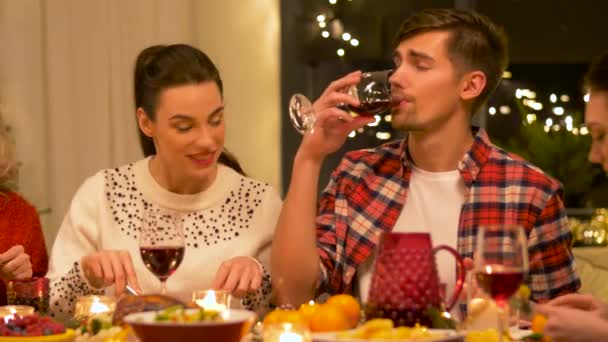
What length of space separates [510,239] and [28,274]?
57.8 inches

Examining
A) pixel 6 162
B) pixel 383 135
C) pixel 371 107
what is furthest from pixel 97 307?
pixel 383 135

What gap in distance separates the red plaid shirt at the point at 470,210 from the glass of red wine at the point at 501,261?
971mm

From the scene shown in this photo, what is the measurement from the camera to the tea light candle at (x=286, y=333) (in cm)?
153

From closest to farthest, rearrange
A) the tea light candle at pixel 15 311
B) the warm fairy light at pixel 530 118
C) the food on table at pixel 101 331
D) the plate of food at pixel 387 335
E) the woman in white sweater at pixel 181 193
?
the plate of food at pixel 387 335 < the food on table at pixel 101 331 < the tea light candle at pixel 15 311 < the woman in white sweater at pixel 181 193 < the warm fairy light at pixel 530 118

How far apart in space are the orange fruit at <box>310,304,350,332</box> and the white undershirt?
0.95 m

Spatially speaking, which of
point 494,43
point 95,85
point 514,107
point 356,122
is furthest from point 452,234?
point 514,107

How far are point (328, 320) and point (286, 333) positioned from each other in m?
0.07

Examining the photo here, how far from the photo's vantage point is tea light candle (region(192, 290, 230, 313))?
1796 millimetres

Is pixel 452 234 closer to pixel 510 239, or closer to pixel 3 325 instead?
pixel 510 239

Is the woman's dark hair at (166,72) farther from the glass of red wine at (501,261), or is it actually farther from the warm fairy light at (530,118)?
the warm fairy light at (530,118)

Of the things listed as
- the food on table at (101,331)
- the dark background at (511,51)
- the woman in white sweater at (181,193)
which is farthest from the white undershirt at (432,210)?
the dark background at (511,51)

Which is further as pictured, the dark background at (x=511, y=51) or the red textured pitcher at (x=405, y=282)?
the dark background at (x=511, y=51)

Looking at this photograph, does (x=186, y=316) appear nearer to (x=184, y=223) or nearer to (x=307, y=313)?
(x=307, y=313)

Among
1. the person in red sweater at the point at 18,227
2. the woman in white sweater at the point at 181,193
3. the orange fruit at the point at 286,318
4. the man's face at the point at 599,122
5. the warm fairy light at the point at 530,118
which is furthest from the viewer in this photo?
the warm fairy light at the point at 530,118
